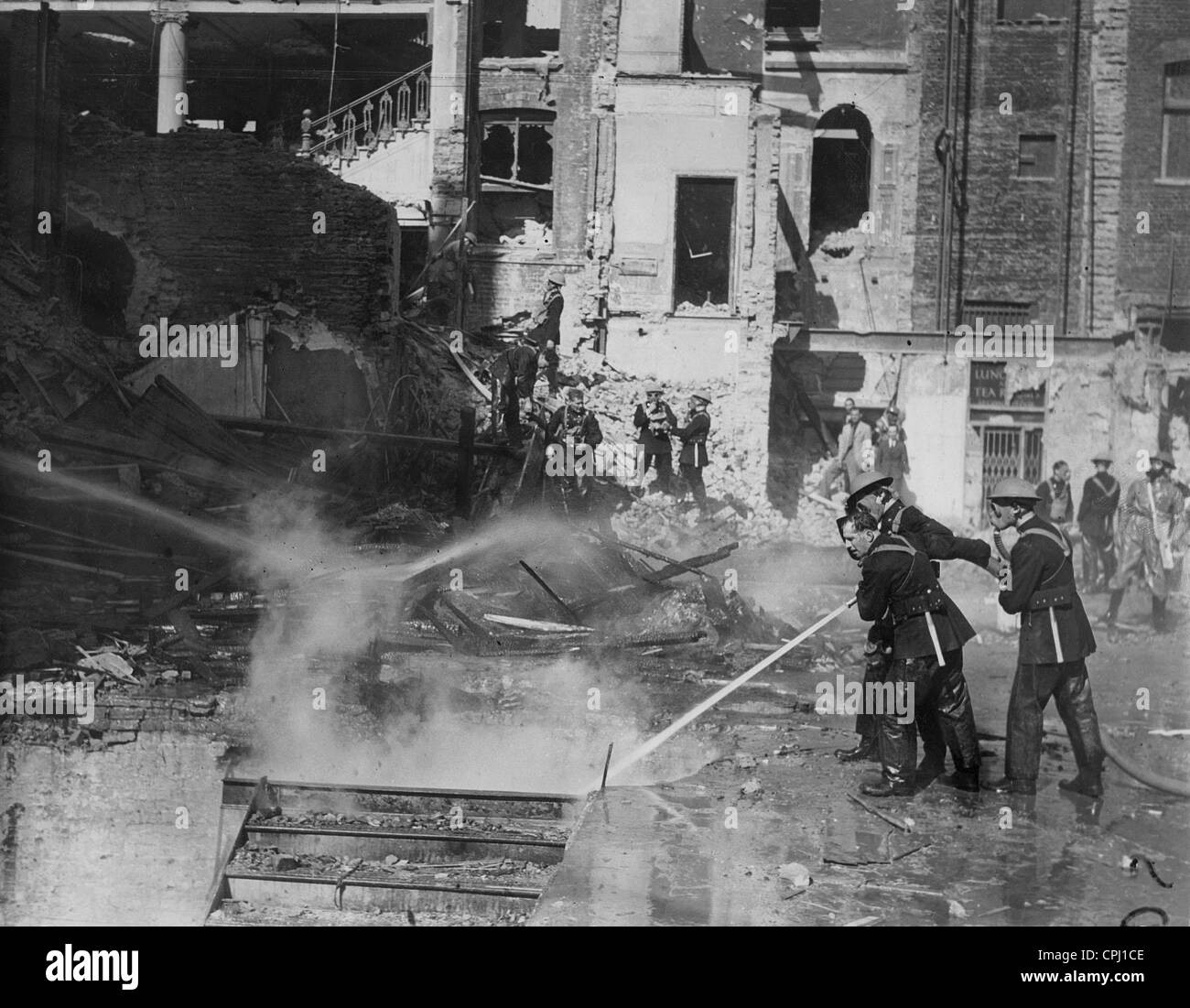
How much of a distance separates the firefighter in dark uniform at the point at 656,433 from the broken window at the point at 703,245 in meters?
0.74

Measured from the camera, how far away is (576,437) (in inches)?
392

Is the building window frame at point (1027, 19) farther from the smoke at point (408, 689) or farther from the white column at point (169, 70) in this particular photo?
the white column at point (169, 70)

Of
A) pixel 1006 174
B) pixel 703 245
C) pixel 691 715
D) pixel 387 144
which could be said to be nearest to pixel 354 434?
pixel 387 144

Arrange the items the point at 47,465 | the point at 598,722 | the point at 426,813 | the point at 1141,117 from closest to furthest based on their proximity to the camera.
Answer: the point at 426,813 → the point at 598,722 → the point at 47,465 → the point at 1141,117

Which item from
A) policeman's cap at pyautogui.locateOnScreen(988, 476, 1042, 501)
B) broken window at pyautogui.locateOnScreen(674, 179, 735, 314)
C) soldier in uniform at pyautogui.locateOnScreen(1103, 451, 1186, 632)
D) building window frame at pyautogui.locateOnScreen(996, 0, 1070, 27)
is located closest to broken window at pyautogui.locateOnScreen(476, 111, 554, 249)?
broken window at pyautogui.locateOnScreen(674, 179, 735, 314)

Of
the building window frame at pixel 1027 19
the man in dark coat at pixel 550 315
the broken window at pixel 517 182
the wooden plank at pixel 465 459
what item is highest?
the building window frame at pixel 1027 19

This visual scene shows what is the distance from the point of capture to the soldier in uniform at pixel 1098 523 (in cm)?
1123

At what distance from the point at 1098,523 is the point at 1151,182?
9.45 feet

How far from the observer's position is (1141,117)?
35.4 ft

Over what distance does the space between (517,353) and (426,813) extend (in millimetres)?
3963

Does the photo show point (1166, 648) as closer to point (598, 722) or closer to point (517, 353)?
point (598, 722)

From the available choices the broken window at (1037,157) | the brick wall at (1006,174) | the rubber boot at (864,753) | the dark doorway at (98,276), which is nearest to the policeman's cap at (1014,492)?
the rubber boot at (864,753)

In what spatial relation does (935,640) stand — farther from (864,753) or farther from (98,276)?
(98,276)
